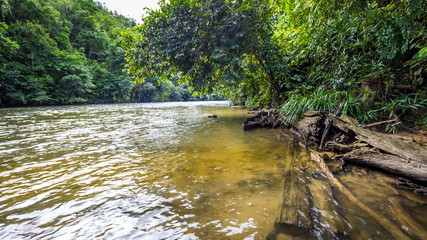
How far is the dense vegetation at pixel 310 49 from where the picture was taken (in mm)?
3379

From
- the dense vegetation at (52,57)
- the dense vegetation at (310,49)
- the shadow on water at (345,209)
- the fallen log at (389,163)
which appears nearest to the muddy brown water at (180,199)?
the shadow on water at (345,209)

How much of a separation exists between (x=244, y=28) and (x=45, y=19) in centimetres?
3072

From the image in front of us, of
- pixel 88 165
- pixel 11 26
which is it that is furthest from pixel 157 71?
pixel 11 26

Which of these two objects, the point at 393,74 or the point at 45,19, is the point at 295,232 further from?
the point at 45,19

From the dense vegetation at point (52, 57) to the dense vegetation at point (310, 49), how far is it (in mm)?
17285

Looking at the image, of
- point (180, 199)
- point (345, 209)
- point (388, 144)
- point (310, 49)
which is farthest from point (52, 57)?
point (388, 144)

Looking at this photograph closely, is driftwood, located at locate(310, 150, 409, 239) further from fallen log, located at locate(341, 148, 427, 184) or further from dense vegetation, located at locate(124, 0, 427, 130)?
dense vegetation, located at locate(124, 0, 427, 130)

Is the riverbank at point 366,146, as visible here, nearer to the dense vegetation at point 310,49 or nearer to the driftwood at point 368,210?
the dense vegetation at point 310,49

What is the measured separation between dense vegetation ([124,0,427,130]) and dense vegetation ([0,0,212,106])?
17.3m

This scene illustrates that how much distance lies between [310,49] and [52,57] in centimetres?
2973

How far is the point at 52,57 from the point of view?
21391 millimetres

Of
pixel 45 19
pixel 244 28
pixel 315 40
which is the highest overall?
pixel 45 19

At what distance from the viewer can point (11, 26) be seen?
18.3 m

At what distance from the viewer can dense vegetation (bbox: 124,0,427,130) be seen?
3379 millimetres
